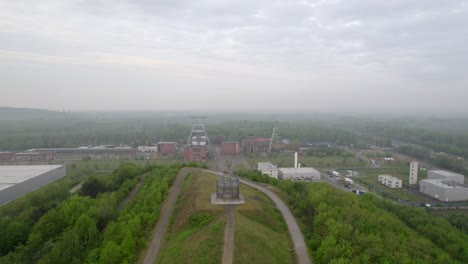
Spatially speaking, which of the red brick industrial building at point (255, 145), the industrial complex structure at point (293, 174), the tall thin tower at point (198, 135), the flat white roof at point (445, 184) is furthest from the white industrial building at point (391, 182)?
the tall thin tower at point (198, 135)

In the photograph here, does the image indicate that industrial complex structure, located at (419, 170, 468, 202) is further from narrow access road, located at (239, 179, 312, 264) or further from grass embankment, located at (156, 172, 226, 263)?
grass embankment, located at (156, 172, 226, 263)

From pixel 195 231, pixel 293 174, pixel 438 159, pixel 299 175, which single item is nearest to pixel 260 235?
pixel 195 231

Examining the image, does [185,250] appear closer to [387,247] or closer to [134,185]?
[387,247]

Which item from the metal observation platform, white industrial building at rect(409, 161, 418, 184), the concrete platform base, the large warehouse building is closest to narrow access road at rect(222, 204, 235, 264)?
the concrete platform base

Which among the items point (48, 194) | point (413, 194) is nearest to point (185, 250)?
point (48, 194)

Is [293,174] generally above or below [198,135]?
below

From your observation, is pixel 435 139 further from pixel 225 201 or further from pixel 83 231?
pixel 83 231
